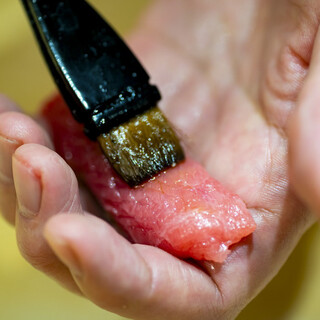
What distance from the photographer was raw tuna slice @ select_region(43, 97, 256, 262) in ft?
3.08

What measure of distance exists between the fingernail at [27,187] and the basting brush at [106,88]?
0.22 metres

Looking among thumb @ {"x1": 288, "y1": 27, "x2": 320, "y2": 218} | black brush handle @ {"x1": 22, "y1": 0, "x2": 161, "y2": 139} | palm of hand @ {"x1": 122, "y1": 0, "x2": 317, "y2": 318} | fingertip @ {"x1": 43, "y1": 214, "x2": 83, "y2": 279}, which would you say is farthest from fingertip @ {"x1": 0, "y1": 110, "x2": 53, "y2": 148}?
thumb @ {"x1": 288, "y1": 27, "x2": 320, "y2": 218}

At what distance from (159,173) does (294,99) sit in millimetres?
352

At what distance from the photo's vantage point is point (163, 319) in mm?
884

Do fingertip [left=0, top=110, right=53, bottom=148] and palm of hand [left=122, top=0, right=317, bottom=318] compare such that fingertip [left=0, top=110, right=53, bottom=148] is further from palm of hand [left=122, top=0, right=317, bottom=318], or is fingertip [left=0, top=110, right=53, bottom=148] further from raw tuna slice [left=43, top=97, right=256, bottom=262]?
palm of hand [left=122, top=0, right=317, bottom=318]

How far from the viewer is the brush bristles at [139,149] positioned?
105cm

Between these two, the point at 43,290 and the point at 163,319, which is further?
the point at 43,290

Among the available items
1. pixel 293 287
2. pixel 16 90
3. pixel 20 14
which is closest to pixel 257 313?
pixel 293 287

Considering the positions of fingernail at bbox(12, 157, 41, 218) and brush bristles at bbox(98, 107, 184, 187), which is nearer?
fingernail at bbox(12, 157, 41, 218)

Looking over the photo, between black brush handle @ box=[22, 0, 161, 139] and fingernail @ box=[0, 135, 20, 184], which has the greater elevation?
black brush handle @ box=[22, 0, 161, 139]

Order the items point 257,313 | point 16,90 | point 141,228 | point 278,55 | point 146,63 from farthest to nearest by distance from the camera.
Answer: point 16,90 → point 146,63 → point 257,313 → point 278,55 → point 141,228

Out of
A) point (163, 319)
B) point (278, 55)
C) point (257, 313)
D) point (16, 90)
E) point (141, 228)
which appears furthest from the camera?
point (16, 90)

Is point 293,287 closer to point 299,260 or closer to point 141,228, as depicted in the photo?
point 299,260

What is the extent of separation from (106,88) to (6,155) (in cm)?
27
